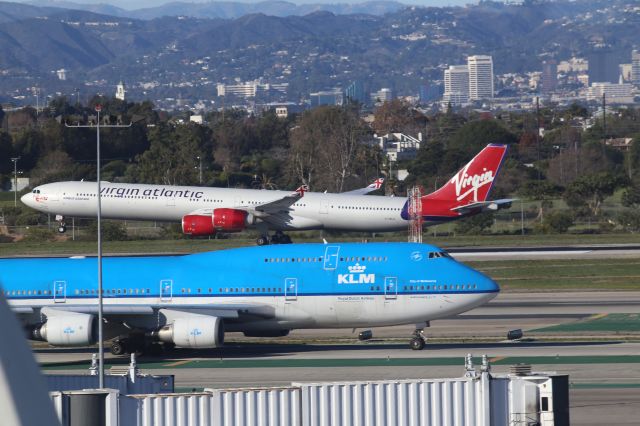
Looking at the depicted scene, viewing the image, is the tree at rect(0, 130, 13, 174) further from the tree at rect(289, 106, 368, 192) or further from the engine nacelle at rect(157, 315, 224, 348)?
the engine nacelle at rect(157, 315, 224, 348)

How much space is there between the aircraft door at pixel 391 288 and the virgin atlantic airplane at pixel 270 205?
31.6 m

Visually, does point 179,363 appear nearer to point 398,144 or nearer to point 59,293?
point 59,293

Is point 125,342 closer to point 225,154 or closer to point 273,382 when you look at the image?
point 273,382

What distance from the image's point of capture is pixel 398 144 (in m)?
→ 187

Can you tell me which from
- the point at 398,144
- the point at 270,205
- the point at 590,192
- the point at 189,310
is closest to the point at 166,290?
the point at 189,310

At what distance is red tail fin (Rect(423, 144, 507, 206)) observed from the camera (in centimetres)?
6494

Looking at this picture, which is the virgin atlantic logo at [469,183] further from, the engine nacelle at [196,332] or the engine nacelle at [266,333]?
the engine nacelle at [196,332]

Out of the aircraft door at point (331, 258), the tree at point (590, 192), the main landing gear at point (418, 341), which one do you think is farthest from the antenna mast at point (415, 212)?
the main landing gear at point (418, 341)

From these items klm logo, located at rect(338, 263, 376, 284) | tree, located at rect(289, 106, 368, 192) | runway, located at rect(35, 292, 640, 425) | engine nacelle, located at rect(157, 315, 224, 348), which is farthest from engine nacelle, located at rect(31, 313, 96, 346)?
tree, located at rect(289, 106, 368, 192)

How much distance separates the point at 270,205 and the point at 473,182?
455 inches

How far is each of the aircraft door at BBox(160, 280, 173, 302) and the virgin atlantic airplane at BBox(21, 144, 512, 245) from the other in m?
30.3

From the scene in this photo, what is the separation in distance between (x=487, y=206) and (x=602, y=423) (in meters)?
42.6

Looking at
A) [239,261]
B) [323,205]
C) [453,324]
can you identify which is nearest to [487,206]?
[323,205]

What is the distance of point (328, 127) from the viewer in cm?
14912
